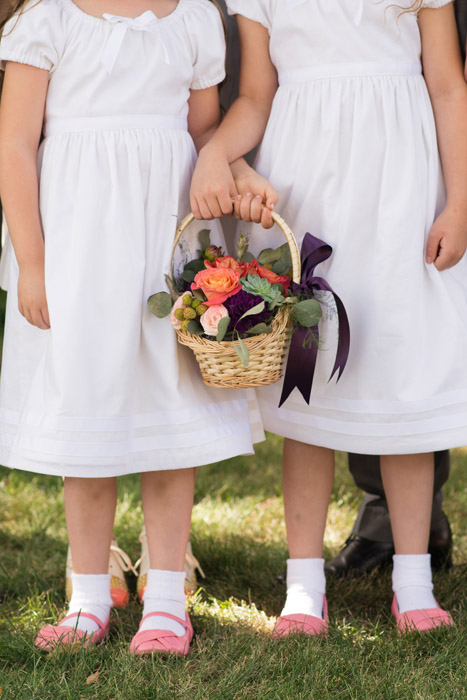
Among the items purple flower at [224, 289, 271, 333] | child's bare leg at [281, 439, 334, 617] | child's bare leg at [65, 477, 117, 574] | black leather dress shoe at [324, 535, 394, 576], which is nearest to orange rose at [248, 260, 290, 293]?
purple flower at [224, 289, 271, 333]

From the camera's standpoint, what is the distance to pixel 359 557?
9.09 feet

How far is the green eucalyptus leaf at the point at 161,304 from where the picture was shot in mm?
2062

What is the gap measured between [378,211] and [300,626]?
3.72 ft

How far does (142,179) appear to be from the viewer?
7.02ft

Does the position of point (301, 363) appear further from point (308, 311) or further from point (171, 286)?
point (171, 286)

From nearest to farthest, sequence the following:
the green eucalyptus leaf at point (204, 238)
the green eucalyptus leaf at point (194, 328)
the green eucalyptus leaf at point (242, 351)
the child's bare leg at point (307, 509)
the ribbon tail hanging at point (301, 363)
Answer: the green eucalyptus leaf at point (242, 351) < the green eucalyptus leaf at point (194, 328) < the ribbon tail hanging at point (301, 363) < the green eucalyptus leaf at point (204, 238) < the child's bare leg at point (307, 509)

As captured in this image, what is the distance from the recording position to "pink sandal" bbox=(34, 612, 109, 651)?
211cm

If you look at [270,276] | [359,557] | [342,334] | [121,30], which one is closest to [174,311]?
[270,276]

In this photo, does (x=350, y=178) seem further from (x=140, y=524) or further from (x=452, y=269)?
(x=140, y=524)

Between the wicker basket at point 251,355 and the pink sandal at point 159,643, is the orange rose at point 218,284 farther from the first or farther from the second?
the pink sandal at point 159,643

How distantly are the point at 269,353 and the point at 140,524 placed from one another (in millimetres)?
1396

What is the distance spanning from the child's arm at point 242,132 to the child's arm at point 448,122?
Answer: 0.45 m

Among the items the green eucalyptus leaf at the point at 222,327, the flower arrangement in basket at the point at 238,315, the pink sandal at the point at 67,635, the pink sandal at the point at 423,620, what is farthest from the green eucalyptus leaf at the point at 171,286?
the pink sandal at the point at 423,620

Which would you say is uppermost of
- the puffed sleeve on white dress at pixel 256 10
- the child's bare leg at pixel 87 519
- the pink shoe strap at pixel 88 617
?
the puffed sleeve on white dress at pixel 256 10
